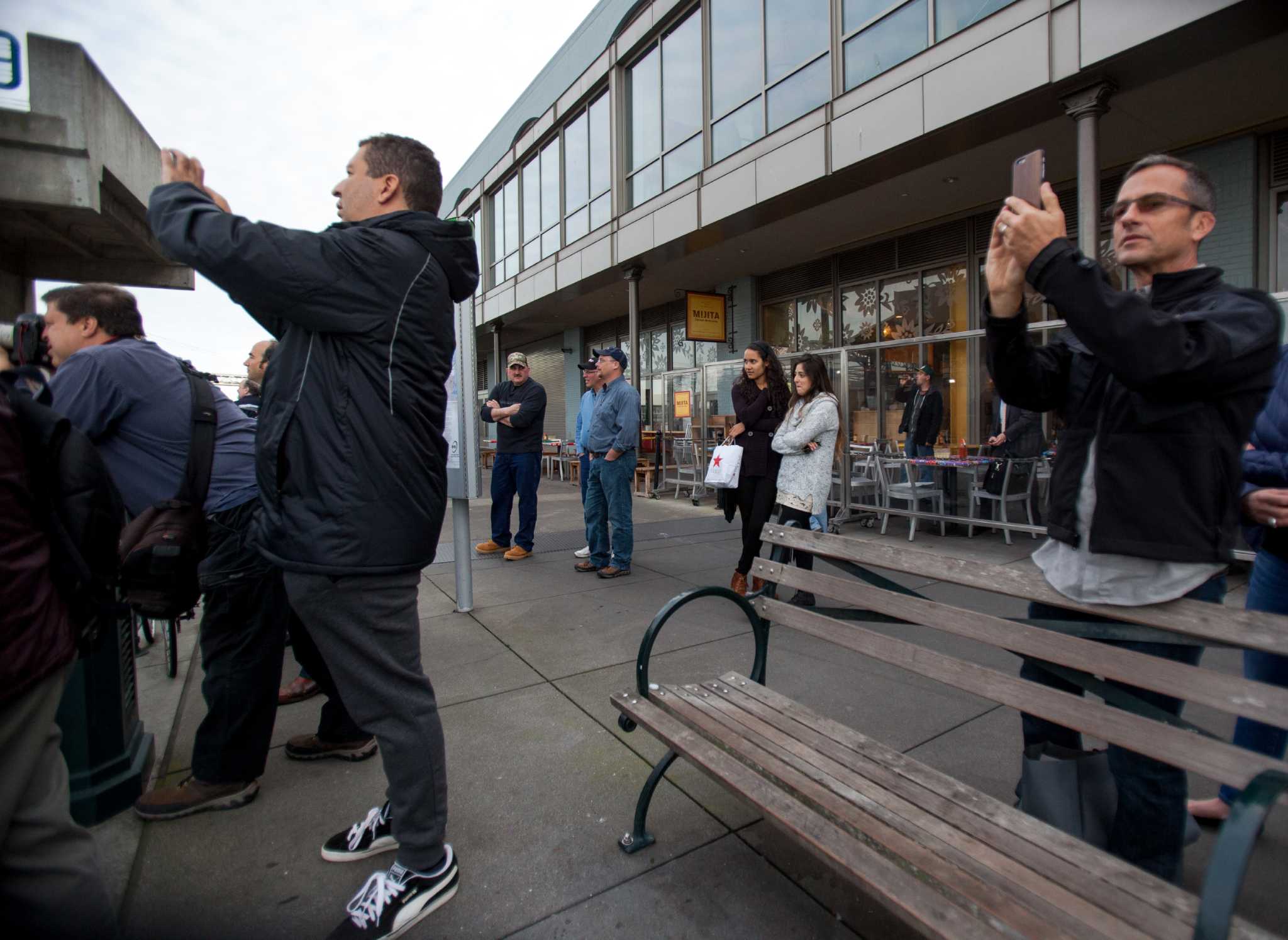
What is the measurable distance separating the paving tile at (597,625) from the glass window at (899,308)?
24.4 feet

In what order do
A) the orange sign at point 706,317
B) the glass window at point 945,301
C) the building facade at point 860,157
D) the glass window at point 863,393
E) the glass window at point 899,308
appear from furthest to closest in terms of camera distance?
the orange sign at point 706,317 → the glass window at point 899,308 → the glass window at point 945,301 → the glass window at point 863,393 → the building facade at point 860,157

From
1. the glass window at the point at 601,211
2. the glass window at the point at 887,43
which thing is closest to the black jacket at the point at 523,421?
the glass window at the point at 887,43

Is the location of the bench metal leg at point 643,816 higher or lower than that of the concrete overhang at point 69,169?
lower

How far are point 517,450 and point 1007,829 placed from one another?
18.0ft

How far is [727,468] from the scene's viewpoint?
206 inches

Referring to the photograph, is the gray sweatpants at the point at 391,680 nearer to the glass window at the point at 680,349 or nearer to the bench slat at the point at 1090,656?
the bench slat at the point at 1090,656

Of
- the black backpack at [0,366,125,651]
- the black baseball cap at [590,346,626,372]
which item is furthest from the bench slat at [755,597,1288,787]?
the black baseball cap at [590,346,626,372]

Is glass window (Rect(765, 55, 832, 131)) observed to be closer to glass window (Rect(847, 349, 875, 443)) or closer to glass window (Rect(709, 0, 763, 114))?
glass window (Rect(709, 0, 763, 114))

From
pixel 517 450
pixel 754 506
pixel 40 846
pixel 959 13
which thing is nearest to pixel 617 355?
pixel 517 450

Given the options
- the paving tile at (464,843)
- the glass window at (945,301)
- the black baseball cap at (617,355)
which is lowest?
the paving tile at (464,843)

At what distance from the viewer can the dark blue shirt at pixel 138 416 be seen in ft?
7.22

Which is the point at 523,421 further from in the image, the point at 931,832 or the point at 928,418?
the point at 931,832

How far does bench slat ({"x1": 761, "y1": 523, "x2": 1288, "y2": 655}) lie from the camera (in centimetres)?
144

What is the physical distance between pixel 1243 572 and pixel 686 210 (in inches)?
325
